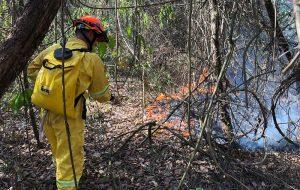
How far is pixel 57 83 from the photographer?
3.88 meters

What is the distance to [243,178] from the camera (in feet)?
15.9

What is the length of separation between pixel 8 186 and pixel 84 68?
1535mm

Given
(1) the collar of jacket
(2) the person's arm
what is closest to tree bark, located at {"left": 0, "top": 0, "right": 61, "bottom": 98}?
(1) the collar of jacket

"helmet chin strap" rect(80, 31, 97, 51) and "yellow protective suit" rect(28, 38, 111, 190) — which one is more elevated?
"helmet chin strap" rect(80, 31, 97, 51)

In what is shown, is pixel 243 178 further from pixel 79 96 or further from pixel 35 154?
pixel 35 154

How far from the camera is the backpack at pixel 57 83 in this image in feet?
12.7

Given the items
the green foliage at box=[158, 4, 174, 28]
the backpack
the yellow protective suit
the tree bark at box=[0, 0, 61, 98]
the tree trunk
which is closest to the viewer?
the tree bark at box=[0, 0, 61, 98]

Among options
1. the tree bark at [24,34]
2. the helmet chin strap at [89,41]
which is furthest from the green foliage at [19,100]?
the helmet chin strap at [89,41]

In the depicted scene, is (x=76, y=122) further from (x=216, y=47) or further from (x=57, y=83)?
(x=216, y=47)

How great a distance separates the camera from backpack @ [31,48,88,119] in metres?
3.88

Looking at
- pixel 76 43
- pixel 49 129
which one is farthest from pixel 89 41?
pixel 49 129

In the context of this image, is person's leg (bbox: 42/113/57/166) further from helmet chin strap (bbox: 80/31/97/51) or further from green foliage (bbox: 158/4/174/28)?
green foliage (bbox: 158/4/174/28)

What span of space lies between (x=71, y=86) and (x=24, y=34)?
0.62 m

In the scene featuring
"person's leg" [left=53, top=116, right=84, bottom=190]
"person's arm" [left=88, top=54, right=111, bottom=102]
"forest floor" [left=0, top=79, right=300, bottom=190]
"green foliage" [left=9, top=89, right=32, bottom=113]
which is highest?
"person's arm" [left=88, top=54, right=111, bottom=102]
